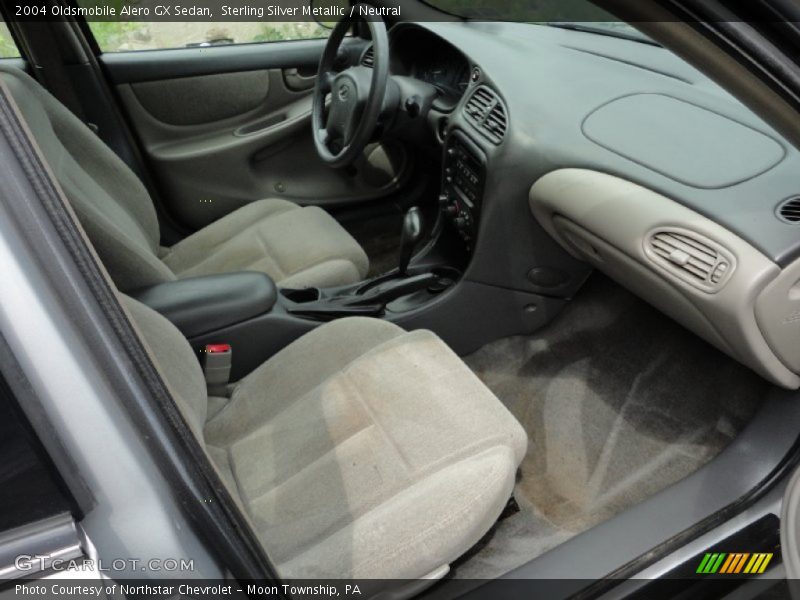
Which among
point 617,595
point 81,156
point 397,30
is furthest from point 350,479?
point 397,30

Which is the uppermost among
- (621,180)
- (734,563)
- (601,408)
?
(621,180)

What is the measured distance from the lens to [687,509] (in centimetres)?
115

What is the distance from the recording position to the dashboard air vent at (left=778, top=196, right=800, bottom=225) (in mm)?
1097

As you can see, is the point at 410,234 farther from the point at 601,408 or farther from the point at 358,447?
the point at 358,447

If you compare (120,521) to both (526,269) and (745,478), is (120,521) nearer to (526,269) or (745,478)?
(745,478)

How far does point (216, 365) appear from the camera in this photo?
53.0 inches

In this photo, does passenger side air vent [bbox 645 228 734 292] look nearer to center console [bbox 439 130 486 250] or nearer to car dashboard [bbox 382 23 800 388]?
car dashboard [bbox 382 23 800 388]

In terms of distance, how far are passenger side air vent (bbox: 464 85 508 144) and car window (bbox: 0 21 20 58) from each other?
125cm

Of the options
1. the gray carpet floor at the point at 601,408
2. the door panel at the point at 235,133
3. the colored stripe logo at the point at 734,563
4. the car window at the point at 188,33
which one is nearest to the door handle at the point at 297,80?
the door panel at the point at 235,133

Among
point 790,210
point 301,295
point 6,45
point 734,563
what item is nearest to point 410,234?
point 301,295

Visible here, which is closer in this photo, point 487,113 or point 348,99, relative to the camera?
point 487,113

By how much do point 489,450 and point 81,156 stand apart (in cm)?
110
